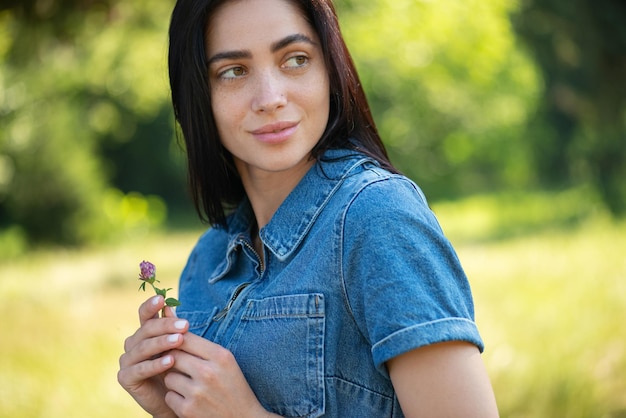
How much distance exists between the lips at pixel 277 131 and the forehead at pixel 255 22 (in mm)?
173

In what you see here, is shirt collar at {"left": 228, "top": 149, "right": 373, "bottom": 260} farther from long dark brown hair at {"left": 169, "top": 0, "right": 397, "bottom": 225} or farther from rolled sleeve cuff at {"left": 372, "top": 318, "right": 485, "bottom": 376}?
rolled sleeve cuff at {"left": 372, "top": 318, "right": 485, "bottom": 376}

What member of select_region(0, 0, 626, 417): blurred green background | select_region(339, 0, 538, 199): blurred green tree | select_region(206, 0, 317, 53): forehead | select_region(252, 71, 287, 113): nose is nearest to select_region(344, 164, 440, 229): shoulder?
select_region(252, 71, 287, 113): nose

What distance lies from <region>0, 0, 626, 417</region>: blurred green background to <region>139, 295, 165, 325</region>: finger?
690 millimetres

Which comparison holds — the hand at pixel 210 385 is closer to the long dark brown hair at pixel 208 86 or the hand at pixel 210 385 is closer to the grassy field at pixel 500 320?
the long dark brown hair at pixel 208 86

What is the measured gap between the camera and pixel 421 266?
1.31m

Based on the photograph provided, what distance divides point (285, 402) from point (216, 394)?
5.3 inches

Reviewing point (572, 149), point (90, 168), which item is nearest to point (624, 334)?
point (572, 149)

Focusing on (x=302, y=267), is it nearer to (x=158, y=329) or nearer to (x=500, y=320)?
(x=158, y=329)

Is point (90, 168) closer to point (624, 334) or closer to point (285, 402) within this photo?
point (624, 334)

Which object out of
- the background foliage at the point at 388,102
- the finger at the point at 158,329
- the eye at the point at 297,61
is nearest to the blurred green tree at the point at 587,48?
the background foliage at the point at 388,102

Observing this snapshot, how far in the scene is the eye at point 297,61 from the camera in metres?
1.62

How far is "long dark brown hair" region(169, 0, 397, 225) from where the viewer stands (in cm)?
165

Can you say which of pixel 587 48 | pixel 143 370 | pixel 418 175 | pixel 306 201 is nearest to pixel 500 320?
pixel 587 48

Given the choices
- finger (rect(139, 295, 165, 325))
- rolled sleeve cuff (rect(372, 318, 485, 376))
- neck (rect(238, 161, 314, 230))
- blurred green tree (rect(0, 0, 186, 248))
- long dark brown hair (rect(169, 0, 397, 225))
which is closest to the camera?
rolled sleeve cuff (rect(372, 318, 485, 376))
